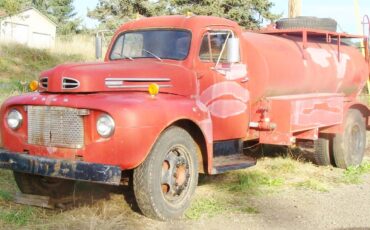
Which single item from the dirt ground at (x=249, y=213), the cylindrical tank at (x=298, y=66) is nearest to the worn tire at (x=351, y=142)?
the cylindrical tank at (x=298, y=66)

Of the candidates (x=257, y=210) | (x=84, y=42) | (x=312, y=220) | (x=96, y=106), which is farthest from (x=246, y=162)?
(x=84, y=42)

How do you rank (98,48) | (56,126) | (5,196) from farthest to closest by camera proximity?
(98,48) → (5,196) → (56,126)

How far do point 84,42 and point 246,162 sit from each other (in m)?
22.1

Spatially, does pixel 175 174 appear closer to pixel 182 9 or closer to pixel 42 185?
pixel 42 185

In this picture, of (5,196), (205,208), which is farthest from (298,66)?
(5,196)

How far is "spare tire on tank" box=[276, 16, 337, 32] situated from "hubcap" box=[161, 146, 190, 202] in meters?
4.42

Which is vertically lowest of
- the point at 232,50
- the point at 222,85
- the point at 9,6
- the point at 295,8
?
the point at 222,85

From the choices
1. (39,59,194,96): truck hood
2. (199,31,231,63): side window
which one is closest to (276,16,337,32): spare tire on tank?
(199,31,231,63): side window

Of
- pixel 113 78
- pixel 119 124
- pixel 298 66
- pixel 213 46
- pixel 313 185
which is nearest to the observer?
pixel 119 124

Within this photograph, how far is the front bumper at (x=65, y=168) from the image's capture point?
5055 mm

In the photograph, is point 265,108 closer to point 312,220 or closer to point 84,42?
point 312,220

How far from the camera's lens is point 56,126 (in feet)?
17.9

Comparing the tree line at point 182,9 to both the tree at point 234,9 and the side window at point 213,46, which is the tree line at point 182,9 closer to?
the tree at point 234,9

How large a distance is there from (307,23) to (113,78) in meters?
4.98
